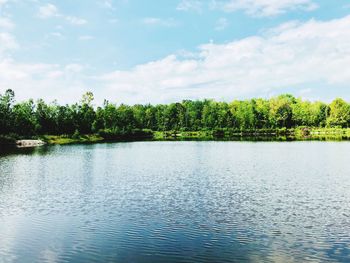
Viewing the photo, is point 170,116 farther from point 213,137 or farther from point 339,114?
point 339,114

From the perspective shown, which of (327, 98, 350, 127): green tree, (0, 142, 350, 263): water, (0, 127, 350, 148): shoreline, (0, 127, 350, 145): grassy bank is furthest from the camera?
(327, 98, 350, 127): green tree

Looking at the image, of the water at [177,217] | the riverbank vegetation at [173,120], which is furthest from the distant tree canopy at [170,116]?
the water at [177,217]

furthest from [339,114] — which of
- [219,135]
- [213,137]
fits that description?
[213,137]

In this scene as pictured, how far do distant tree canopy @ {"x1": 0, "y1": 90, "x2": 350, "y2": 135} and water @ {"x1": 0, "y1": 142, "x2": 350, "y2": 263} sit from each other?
74446 millimetres

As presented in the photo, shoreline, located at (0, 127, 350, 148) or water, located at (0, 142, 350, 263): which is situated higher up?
shoreline, located at (0, 127, 350, 148)

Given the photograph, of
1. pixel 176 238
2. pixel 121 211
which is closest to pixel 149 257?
pixel 176 238

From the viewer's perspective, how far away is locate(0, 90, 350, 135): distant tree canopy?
104 meters

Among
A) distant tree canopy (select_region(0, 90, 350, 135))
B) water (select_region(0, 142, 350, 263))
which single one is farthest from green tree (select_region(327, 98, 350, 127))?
water (select_region(0, 142, 350, 263))

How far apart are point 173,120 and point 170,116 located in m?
2.34

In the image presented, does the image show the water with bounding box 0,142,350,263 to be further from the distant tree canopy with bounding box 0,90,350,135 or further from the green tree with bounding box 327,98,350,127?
the green tree with bounding box 327,98,350,127

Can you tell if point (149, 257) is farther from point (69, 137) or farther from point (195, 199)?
point (69, 137)

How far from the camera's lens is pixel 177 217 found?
18.4 meters

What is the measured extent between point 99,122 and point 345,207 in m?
106

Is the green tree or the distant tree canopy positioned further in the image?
the green tree
